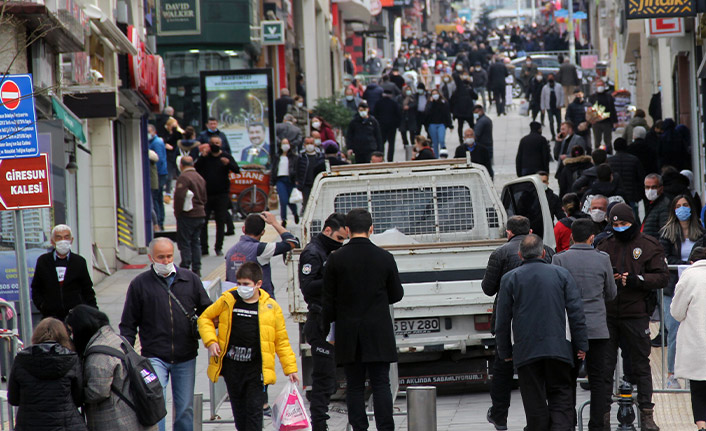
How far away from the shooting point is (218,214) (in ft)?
70.1

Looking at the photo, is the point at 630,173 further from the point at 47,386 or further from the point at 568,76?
the point at 568,76

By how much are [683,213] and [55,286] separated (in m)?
5.90

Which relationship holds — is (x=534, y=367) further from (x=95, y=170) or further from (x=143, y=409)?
(x=95, y=170)

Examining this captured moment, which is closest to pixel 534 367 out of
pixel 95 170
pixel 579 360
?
pixel 579 360

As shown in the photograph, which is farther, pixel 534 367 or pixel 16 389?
pixel 534 367

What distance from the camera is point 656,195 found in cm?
1476

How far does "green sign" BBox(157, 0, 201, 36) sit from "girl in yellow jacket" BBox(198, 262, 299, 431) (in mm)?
28638

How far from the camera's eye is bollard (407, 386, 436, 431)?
840 cm

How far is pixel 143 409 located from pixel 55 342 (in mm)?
653

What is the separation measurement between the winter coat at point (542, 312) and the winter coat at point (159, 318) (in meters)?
2.27

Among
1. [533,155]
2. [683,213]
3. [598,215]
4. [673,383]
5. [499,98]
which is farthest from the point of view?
[499,98]

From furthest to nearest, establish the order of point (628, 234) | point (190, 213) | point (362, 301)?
point (190, 213) → point (628, 234) → point (362, 301)

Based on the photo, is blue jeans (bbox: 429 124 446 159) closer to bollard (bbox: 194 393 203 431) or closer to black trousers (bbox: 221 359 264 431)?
bollard (bbox: 194 393 203 431)

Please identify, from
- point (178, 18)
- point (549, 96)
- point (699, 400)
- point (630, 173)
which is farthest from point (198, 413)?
point (178, 18)
